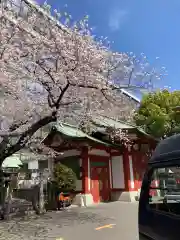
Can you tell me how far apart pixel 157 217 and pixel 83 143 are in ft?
41.2

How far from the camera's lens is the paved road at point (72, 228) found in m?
8.01

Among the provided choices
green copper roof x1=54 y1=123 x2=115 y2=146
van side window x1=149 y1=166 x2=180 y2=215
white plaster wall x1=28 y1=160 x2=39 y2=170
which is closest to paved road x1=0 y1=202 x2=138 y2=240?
van side window x1=149 y1=166 x2=180 y2=215

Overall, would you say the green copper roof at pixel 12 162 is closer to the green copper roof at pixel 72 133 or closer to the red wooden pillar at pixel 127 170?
the green copper roof at pixel 72 133

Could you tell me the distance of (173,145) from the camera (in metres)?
3.78

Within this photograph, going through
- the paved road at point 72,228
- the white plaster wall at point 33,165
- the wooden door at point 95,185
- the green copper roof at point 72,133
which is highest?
the green copper roof at point 72,133

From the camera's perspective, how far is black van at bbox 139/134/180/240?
343cm

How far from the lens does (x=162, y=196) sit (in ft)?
12.6

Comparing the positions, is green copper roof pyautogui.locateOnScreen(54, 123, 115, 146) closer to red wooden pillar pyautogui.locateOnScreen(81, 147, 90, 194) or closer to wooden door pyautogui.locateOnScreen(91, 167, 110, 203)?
red wooden pillar pyautogui.locateOnScreen(81, 147, 90, 194)

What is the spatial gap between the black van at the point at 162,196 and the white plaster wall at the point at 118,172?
14592 millimetres

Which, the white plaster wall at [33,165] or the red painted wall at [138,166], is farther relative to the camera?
the white plaster wall at [33,165]

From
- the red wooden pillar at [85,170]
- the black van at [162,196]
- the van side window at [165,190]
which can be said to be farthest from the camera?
the red wooden pillar at [85,170]

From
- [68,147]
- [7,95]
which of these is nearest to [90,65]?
[7,95]

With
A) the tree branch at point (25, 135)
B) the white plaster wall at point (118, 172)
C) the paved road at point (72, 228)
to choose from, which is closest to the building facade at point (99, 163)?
the white plaster wall at point (118, 172)

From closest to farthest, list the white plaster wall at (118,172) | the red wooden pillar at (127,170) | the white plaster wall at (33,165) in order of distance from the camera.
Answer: the red wooden pillar at (127,170), the white plaster wall at (118,172), the white plaster wall at (33,165)
